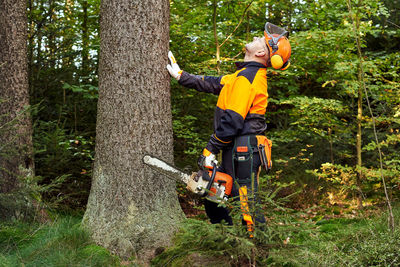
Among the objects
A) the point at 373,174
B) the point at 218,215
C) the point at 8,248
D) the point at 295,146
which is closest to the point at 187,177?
the point at 218,215

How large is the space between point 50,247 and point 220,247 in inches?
65.8

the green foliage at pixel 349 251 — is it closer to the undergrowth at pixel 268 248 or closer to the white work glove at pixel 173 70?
the undergrowth at pixel 268 248

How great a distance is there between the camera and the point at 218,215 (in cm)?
373

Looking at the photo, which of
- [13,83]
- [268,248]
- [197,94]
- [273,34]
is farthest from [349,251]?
[13,83]

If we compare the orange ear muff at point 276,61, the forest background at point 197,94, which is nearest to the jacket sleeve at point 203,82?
the orange ear muff at point 276,61

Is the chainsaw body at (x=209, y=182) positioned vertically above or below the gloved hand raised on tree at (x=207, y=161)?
below

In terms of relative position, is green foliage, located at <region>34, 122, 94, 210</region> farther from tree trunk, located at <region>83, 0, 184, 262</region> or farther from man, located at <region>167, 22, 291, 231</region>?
man, located at <region>167, 22, 291, 231</region>

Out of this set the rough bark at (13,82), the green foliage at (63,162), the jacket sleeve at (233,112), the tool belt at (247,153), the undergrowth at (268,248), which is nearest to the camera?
the undergrowth at (268,248)

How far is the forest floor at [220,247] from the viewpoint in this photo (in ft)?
9.01

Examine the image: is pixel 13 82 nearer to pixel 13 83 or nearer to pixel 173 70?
pixel 13 83

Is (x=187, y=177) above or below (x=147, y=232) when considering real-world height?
above

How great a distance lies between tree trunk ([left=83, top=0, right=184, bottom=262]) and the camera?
3760mm

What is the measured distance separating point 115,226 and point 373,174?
461 centimetres

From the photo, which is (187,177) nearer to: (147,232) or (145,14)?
(147,232)
